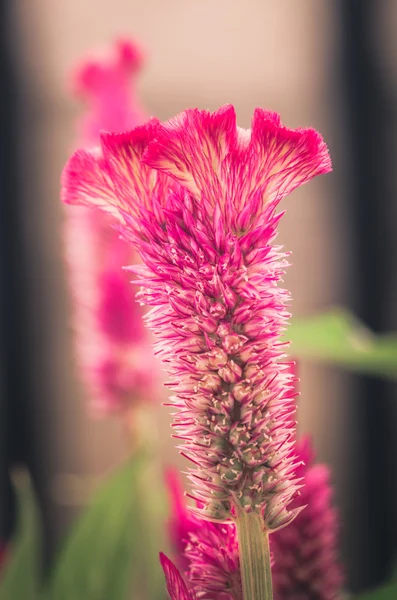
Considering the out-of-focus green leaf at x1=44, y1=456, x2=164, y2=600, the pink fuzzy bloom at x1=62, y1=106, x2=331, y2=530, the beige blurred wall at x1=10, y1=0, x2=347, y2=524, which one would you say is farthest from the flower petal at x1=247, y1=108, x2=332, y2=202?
the beige blurred wall at x1=10, y1=0, x2=347, y2=524

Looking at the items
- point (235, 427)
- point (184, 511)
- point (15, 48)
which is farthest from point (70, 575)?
point (15, 48)

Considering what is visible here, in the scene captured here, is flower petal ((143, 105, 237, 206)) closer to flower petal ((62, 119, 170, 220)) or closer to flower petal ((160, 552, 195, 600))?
flower petal ((62, 119, 170, 220))

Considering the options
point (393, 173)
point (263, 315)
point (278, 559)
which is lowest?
point (278, 559)

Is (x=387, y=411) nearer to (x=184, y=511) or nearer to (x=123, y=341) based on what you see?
(x=123, y=341)

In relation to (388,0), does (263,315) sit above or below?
below

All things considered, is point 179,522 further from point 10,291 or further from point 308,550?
point 10,291

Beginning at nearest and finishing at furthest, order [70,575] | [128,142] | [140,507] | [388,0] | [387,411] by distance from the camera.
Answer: [128,142]
[70,575]
[140,507]
[388,0]
[387,411]
